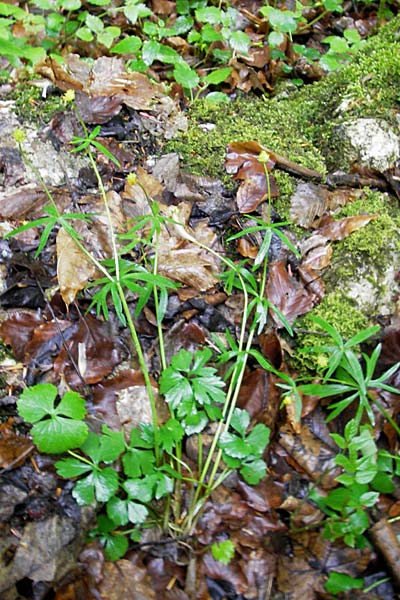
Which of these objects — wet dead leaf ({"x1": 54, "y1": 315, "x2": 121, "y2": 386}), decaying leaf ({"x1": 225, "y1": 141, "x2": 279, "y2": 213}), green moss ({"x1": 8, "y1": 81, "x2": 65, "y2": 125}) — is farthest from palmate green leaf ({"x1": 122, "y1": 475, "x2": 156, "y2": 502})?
green moss ({"x1": 8, "y1": 81, "x2": 65, "y2": 125})

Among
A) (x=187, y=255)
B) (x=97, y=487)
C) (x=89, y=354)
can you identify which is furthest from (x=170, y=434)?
(x=187, y=255)

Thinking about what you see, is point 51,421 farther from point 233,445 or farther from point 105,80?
point 105,80

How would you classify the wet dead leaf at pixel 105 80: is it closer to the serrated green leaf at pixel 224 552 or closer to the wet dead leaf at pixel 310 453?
the wet dead leaf at pixel 310 453

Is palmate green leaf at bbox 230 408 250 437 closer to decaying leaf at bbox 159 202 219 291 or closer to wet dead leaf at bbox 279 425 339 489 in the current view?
wet dead leaf at bbox 279 425 339 489

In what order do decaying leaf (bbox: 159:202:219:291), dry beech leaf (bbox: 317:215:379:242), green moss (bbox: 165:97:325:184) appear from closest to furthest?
decaying leaf (bbox: 159:202:219:291), dry beech leaf (bbox: 317:215:379:242), green moss (bbox: 165:97:325:184)

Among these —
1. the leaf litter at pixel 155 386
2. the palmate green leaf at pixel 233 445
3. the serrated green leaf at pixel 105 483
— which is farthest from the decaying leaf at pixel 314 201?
the serrated green leaf at pixel 105 483

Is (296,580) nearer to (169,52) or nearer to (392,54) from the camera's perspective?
(392,54)

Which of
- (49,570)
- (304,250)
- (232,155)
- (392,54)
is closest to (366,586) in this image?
(49,570)
